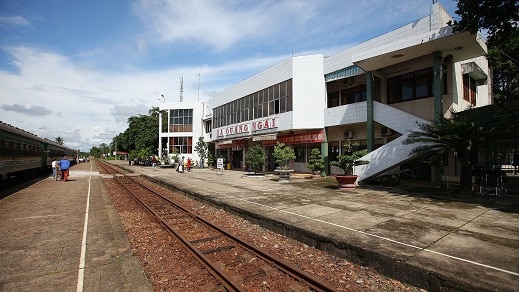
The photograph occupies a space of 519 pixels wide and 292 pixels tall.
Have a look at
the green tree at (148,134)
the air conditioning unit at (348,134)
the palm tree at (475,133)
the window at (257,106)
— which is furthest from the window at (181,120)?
the palm tree at (475,133)

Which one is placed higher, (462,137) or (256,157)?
(462,137)

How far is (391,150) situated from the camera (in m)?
13.7

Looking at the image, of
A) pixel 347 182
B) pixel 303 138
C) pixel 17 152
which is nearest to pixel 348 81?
pixel 303 138

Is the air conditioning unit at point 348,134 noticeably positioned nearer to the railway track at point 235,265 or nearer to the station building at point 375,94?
the station building at point 375,94

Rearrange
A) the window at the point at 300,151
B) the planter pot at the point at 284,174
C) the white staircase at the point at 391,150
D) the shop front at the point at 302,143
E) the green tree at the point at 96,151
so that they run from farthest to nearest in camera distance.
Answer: the green tree at the point at 96,151
the window at the point at 300,151
the shop front at the point at 302,143
the planter pot at the point at 284,174
the white staircase at the point at 391,150

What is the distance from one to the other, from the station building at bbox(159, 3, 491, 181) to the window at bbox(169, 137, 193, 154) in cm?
1614

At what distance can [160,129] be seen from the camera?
44.1 m

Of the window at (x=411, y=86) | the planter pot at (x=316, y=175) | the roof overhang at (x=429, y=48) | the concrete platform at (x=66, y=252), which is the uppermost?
the roof overhang at (x=429, y=48)

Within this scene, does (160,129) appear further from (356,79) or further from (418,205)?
(418,205)

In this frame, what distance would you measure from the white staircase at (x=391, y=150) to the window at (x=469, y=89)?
6124 millimetres

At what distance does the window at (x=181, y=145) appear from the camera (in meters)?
41.9

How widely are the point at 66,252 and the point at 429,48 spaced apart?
1639 centimetres

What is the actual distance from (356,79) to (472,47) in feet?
24.1

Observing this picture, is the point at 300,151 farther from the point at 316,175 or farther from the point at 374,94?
the point at 374,94
